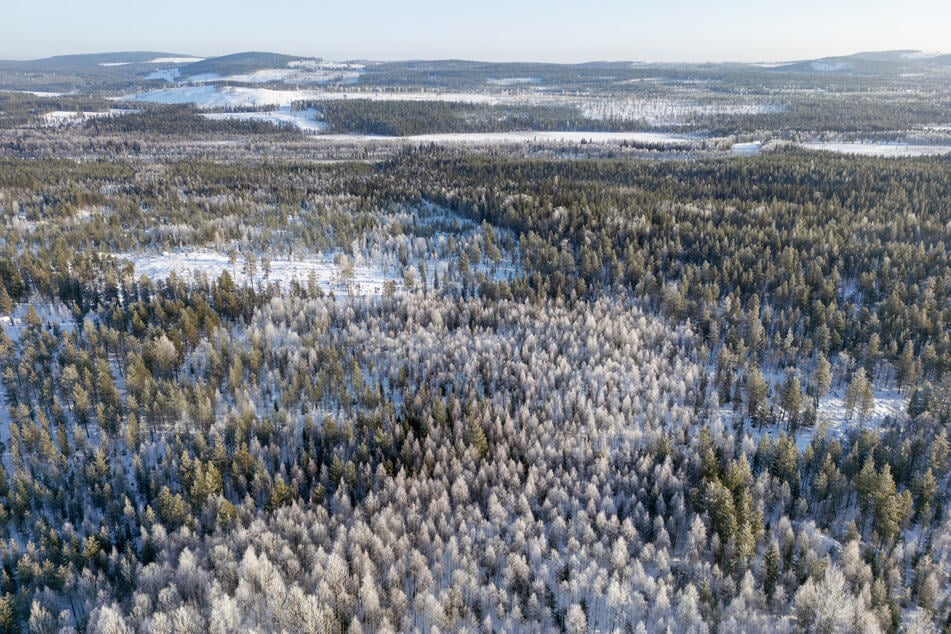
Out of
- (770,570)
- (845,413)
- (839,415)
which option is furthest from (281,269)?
(770,570)

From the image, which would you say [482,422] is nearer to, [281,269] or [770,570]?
[770,570]

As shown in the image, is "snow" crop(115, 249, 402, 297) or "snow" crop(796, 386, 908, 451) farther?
"snow" crop(115, 249, 402, 297)

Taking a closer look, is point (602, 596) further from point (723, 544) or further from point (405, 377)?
point (405, 377)

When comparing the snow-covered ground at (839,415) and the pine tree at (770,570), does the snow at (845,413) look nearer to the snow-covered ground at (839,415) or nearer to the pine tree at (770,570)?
the snow-covered ground at (839,415)

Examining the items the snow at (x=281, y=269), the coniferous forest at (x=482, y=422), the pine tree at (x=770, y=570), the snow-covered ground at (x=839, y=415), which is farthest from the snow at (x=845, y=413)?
the snow at (x=281, y=269)

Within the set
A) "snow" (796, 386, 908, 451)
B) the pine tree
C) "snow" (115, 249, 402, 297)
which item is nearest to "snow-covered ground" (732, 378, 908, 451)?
"snow" (796, 386, 908, 451)

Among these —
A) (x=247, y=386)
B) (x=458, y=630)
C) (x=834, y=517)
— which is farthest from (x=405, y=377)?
(x=834, y=517)

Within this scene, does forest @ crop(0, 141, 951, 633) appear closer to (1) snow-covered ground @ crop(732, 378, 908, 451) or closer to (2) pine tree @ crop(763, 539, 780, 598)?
(2) pine tree @ crop(763, 539, 780, 598)
